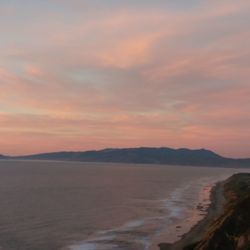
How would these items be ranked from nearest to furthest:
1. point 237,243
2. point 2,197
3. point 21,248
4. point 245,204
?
point 237,243
point 245,204
point 21,248
point 2,197

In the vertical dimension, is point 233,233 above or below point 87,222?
above

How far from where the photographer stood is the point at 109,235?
157ft

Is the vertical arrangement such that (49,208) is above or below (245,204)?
below

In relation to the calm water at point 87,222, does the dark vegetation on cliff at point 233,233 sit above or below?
above

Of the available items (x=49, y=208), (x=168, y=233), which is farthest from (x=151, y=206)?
(x=168, y=233)

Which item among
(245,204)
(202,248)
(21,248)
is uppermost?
(245,204)

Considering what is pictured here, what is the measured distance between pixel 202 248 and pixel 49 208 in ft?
152

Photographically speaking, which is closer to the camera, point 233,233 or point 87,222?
point 233,233

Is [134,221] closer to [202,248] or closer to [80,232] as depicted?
[80,232]

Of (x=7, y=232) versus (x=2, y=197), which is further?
(x=2, y=197)

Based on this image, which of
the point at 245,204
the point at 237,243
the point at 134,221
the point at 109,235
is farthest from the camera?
the point at 134,221

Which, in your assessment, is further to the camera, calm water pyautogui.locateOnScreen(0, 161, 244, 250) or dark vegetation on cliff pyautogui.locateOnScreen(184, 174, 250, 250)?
calm water pyautogui.locateOnScreen(0, 161, 244, 250)

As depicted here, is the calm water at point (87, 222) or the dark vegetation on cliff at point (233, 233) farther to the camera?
the calm water at point (87, 222)

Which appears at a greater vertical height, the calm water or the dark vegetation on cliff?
the dark vegetation on cliff
